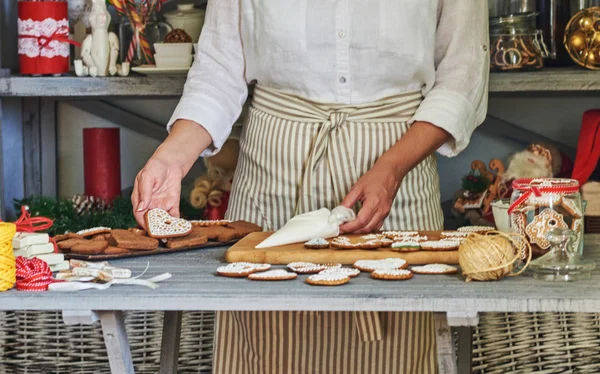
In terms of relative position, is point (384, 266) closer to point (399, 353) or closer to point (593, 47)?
point (399, 353)

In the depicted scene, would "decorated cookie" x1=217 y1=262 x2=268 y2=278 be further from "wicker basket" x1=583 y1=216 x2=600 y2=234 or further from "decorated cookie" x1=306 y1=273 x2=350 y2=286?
"wicker basket" x1=583 y1=216 x2=600 y2=234

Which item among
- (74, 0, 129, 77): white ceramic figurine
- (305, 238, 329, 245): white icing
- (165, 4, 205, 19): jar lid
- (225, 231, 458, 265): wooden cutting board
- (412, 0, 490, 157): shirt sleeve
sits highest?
(165, 4, 205, 19): jar lid

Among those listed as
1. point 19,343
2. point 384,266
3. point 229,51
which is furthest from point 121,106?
point 384,266

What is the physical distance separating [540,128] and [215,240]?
1.73 metres

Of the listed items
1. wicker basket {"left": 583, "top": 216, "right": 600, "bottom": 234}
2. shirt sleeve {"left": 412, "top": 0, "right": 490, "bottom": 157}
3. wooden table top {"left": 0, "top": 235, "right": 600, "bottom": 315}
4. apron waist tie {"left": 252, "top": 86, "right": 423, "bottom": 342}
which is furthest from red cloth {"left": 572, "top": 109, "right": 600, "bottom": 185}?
wooden table top {"left": 0, "top": 235, "right": 600, "bottom": 315}

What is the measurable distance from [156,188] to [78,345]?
2.89 feet

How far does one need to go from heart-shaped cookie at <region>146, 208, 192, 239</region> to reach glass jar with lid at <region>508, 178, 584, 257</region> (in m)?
0.53

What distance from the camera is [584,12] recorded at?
2.39 m

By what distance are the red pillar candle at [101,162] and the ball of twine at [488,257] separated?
1707mm

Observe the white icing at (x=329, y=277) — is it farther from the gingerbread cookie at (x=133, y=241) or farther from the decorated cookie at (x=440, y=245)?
the gingerbread cookie at (x=133, y=241)

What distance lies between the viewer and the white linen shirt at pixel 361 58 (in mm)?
1852

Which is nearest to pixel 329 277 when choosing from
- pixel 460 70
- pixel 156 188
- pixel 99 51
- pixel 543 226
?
pixel 543 226

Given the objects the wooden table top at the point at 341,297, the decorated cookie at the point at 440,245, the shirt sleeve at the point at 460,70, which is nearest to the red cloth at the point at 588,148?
the shirt sleeve at the point at 460,70

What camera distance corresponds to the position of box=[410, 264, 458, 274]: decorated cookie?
132 cm
